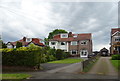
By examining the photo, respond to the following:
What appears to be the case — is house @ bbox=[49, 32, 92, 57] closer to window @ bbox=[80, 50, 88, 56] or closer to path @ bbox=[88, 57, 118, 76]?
window @ bbox=[80, 50, 88, 56]

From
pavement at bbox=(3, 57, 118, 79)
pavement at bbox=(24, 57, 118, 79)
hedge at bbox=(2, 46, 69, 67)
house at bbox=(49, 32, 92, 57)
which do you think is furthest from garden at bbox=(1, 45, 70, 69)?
house at bbox=(49, 32, 92, 57)

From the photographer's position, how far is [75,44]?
141 ft

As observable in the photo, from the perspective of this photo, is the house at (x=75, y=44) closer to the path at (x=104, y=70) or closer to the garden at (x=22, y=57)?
the path at (x=104, y=70)

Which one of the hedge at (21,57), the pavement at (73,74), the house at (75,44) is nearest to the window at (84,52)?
the house at (75,44)

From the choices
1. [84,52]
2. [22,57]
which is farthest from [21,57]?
[84,52]

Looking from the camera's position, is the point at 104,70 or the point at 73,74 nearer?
the point at 73,74

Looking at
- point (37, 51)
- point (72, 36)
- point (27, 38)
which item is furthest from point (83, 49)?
point (37, 51)

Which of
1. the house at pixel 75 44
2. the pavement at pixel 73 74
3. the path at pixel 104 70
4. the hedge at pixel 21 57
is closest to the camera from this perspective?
the pavement at pixel 73 74

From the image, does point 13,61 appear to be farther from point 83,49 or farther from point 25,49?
point 83,49

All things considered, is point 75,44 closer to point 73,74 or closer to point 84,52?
point 84,52

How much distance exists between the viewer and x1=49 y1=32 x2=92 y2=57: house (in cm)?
4072

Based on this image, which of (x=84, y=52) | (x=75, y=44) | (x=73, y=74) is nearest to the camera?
(x=73, y=74)

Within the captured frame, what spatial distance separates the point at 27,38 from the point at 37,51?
41079mm

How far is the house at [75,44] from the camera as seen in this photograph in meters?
40.7
